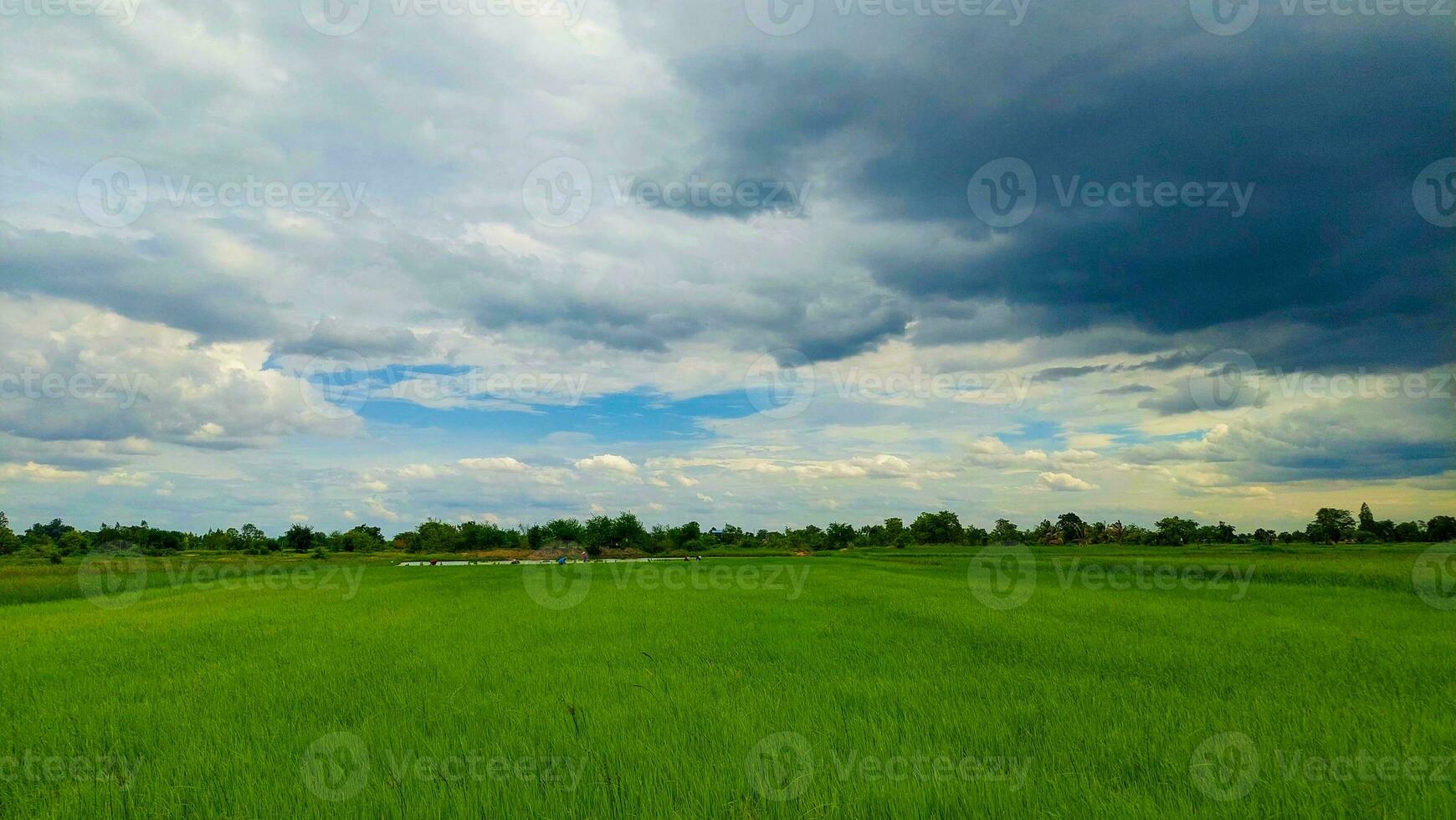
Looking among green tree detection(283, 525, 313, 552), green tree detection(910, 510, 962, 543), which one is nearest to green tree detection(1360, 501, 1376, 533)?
green tree detection(910, 510, 962, 543)

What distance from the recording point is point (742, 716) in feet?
22.5

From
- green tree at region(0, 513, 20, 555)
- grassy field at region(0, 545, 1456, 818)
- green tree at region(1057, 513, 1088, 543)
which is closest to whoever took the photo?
grassy field at region(0, 545, 1456, 818)

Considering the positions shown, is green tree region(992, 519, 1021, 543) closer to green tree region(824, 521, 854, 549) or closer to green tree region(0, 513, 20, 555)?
green tree region(824, 521, 854, 549)

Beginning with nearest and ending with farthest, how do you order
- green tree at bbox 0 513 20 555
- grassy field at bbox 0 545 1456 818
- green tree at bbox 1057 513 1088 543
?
grassy field at bbox 0 545 1456 818
green tree at bbox 0 513 20 555
green tree at bbox 1057 513 1088 543

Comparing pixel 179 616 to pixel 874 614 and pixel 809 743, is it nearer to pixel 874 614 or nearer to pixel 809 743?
pixel 874 614

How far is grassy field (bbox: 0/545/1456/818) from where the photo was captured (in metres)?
4.99

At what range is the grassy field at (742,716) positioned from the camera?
499 cm

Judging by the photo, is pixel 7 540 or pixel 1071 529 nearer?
pixel 7 540

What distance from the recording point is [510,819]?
15.3 ft

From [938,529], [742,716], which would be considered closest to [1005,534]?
[938,529]

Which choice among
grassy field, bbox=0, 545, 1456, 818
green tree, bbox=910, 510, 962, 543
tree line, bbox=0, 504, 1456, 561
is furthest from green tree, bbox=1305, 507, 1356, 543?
grassy field, bbox=0, 545, 1456, 818

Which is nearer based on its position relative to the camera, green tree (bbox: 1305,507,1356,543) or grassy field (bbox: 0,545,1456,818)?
grassy field (bbox: 0,545,1456,818)

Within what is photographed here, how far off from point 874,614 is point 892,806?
12.4 metres

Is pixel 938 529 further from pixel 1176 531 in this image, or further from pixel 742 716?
pixel 742 716
